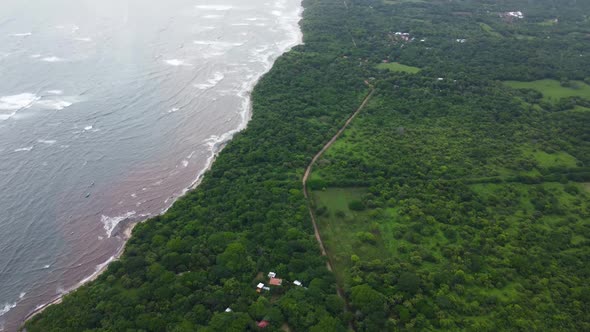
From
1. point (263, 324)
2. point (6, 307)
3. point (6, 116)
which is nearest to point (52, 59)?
point (6, 116)

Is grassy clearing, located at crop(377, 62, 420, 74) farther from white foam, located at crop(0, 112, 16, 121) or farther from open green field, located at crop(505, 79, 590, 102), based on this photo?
white foam, located at crop(0, 112, 16, 121)

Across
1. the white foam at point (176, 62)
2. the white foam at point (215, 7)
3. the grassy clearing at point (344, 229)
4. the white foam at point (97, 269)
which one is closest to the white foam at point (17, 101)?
the white foam at point (176, 62)

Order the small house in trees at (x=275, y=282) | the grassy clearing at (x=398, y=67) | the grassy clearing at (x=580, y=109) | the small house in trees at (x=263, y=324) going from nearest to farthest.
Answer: the small house in trees at (x=263, y=324)
the small house in trees at (x=275, y=282)
the grassy clearing at (x=580, y=109)
the grassy clearing at (x=398, y=67)

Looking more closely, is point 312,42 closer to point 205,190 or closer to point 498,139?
point 498,139

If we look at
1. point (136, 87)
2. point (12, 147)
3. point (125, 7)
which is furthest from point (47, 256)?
point (125, 7)

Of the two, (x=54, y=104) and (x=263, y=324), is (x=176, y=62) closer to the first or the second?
(x=54, y=104)

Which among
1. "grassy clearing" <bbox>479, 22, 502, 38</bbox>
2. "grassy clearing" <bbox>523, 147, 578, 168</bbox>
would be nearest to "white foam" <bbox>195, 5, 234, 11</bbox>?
"grassy clearing" <bbox>479, 22, 502, 38</bbox>

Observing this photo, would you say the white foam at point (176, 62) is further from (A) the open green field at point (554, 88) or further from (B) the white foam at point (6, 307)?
(A) the open green field at point (554, 88)
